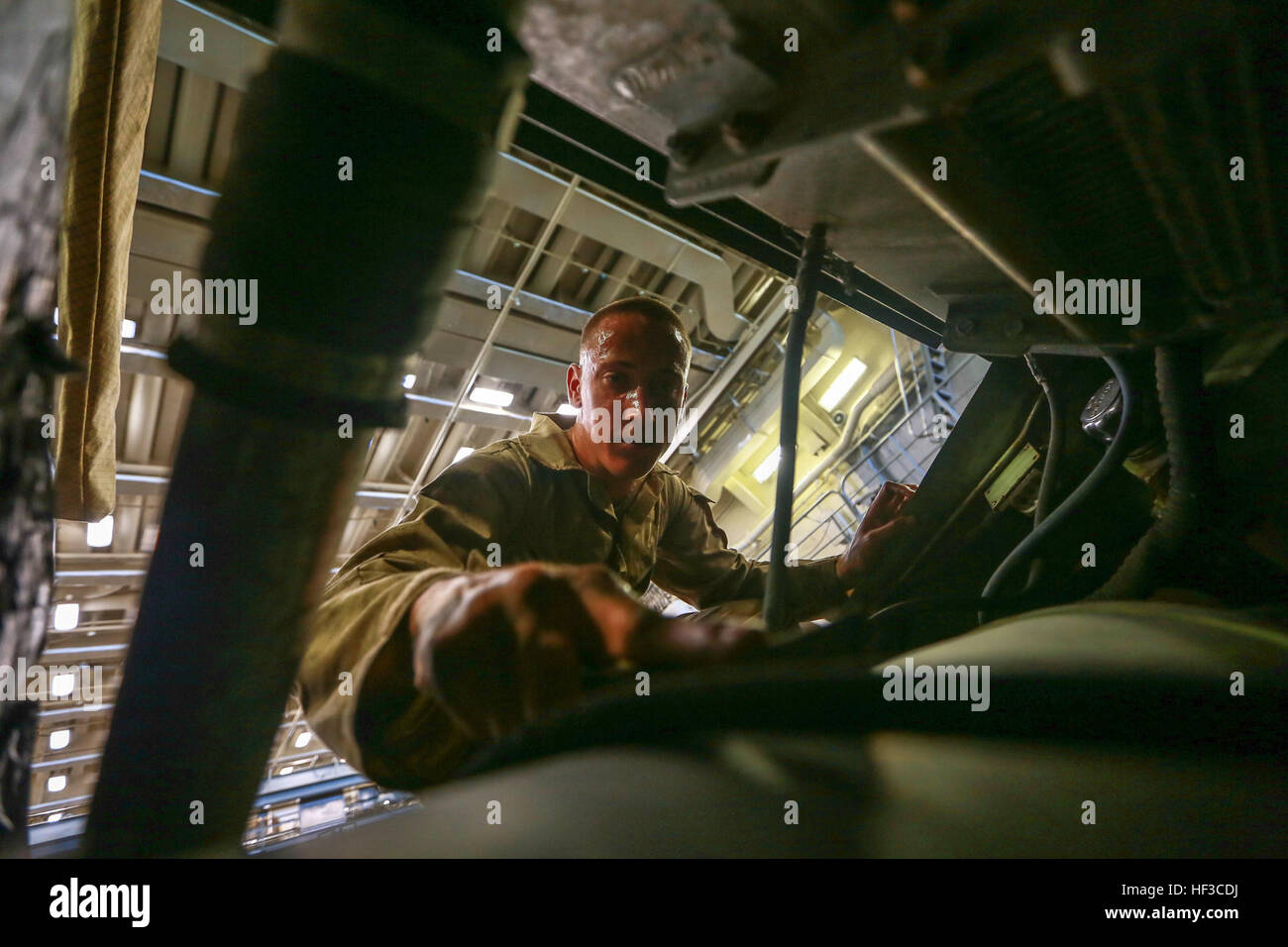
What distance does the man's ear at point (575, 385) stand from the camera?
2080 mm

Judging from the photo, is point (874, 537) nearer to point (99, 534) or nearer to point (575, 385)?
point (575, 385)

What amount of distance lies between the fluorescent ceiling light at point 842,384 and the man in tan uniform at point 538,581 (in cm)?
380

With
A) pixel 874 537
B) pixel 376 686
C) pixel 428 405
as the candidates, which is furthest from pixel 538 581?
pixel 428 405

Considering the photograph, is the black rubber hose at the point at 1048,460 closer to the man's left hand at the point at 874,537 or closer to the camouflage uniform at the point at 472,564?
the man's left hand at the point at 874,537

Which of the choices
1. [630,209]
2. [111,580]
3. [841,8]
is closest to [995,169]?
[841,8]

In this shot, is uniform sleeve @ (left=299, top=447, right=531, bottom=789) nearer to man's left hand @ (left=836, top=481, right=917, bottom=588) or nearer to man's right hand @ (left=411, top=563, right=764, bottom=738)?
man's right hand @ (left=411, top=563, right=764, bottom=738)

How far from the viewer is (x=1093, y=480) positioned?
1.30 m

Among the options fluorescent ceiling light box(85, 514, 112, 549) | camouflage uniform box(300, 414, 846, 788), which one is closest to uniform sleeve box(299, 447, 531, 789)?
camouflage uniform box(300, 414, 846, 788)

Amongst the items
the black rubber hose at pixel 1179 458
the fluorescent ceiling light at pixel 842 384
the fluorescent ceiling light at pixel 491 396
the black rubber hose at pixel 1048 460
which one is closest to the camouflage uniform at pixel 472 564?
the black rubber hose at pixel 1048 460

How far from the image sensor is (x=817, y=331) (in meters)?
5.45

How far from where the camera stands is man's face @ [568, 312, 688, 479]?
1.80 meters

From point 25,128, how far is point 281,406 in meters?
0.31

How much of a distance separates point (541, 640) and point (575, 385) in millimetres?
1539

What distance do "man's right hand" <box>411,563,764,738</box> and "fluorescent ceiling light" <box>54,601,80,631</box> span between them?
5442 mm
